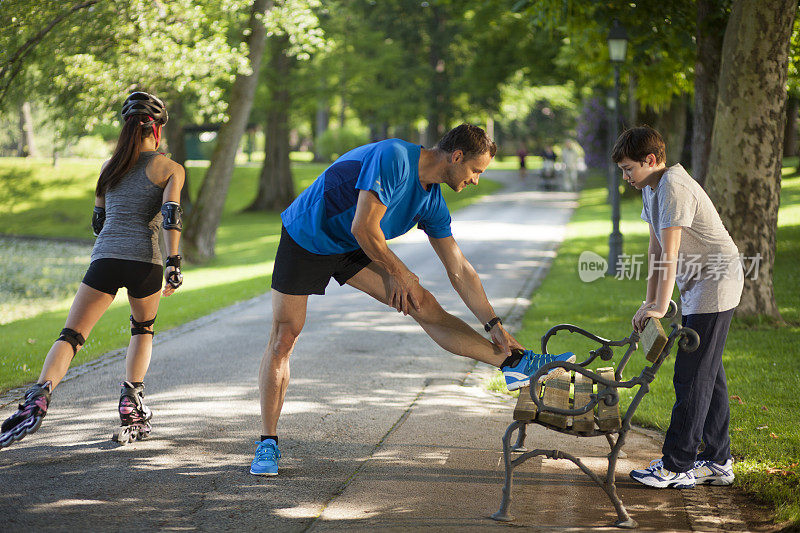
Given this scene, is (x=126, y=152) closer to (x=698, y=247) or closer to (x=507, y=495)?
(x=507, y=495)

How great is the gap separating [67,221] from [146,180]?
99.9 feet

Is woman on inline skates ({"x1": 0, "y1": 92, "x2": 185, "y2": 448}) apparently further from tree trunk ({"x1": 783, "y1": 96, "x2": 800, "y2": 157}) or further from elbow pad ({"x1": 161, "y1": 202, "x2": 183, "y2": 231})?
tree trunk ({"x1": 783, "y1": 96, "x2": 800, "y2": 157})

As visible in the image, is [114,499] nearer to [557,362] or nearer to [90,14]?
[557,362]

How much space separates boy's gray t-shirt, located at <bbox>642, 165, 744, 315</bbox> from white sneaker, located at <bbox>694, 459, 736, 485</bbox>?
0.91m

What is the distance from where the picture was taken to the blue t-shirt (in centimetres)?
417

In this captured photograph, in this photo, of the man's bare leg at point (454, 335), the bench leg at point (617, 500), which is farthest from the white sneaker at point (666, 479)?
the man's bare leg at point (454, 335)

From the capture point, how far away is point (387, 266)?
422cm

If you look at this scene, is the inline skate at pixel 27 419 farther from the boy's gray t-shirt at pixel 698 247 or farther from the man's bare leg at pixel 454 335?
the boy's gray t-shirt at pixel 698 247

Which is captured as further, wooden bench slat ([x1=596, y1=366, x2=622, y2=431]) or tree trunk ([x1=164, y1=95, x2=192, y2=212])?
tree trunk ([x1=164, y1=95, x2=192, y2=212])

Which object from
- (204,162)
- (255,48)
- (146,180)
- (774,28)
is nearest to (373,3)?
(204,162)

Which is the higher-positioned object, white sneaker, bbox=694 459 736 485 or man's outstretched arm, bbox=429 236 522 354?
man's outstretched arm, bbox=429 236 522 354

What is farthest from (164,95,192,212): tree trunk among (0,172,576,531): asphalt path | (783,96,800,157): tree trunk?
(783,96,800,157): tree trunk

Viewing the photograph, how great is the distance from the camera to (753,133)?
956 centimetres

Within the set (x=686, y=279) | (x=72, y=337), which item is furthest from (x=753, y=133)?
(x=72, y=337)
